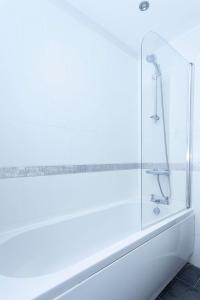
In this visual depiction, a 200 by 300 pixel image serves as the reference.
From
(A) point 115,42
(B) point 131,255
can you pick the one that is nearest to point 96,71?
(A) point 115,42

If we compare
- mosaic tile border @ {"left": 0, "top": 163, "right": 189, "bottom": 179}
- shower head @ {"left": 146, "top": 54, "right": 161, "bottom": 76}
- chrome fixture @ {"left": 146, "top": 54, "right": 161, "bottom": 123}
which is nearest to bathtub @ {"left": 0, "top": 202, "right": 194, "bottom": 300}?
mosaic tile border @ {"left": 0, "top": 163, "right": 189, "bottom": 179}

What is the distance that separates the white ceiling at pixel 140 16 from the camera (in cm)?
167

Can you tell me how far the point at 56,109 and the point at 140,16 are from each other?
3.71 feet

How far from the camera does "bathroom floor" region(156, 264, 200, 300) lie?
1555 millimetres

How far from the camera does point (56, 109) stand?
165cm

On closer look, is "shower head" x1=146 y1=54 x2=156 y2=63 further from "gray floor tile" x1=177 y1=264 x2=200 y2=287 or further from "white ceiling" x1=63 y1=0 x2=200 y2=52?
"gray floor tile" x1=177 y1=264 x2=200 y2=287

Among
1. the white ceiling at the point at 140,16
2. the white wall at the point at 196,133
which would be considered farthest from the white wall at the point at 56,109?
the white wall at the point at 196,133

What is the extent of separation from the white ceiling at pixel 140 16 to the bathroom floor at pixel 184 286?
7.60 ft

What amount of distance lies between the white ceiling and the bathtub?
1.75 m

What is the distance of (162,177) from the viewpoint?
1.99 metres

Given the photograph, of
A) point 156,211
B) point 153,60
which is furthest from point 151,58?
point 156,211

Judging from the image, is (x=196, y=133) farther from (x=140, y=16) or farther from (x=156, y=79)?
(x=140, y=16)

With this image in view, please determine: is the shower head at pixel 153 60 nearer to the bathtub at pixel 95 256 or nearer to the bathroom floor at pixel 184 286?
the bathtub at pixel 95 256

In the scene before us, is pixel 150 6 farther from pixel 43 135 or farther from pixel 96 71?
pixel 43 135
